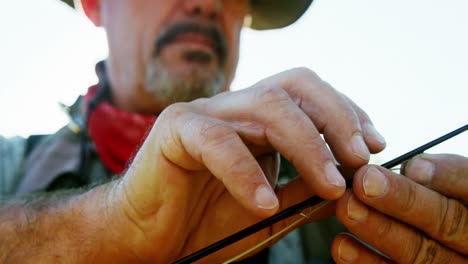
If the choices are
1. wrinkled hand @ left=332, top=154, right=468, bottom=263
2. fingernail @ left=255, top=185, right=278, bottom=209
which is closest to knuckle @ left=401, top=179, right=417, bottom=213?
wrinkled hand @ left=332, top=154, right=468, bottom=263

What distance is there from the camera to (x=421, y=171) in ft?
1.47

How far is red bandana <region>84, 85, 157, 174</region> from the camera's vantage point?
3.65ft

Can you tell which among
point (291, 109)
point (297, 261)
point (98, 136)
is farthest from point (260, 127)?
point (98, 136)

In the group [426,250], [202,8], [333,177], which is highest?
[202,8]

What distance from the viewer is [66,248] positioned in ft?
1.61

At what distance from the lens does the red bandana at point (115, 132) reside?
1112mm

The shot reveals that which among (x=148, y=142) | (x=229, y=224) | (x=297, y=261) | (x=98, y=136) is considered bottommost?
(x=297, y=261)

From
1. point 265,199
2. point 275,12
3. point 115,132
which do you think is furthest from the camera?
point 275,12

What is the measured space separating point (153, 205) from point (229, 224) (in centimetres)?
11

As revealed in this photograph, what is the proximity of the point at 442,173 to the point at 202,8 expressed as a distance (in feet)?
3.01

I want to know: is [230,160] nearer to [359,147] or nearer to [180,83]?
[359,147]

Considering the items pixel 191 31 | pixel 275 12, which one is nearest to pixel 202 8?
pixel 191 31

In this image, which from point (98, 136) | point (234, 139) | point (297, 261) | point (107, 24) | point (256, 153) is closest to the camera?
point (234, 139)

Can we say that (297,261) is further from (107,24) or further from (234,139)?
(107,24)
